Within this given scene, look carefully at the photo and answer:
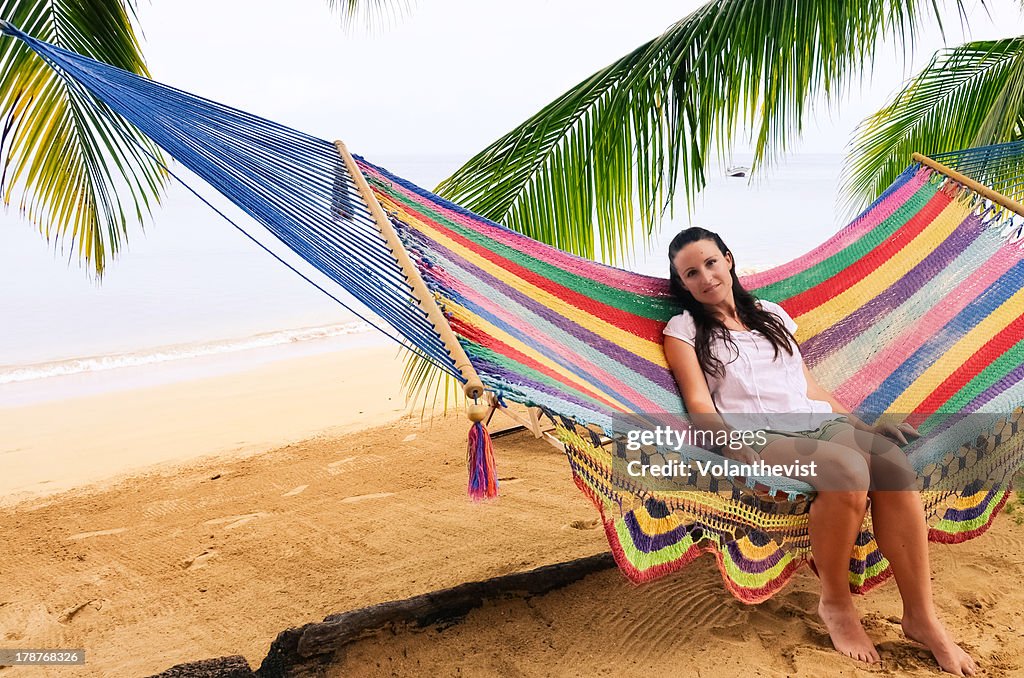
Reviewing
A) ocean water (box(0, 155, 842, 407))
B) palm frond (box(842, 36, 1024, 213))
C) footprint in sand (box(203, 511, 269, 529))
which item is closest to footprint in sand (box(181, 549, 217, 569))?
footprint in sand (box(203, 511, 269, 529))

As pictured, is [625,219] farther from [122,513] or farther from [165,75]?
[165,75]

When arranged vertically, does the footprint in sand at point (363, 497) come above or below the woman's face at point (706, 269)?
below

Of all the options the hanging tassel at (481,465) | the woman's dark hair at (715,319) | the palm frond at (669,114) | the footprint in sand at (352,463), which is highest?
the palm frond at (669,114)

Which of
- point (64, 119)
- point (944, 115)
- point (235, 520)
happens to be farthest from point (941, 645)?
point (64, 119)

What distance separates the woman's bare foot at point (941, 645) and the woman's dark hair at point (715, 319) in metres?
0.57

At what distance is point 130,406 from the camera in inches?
151

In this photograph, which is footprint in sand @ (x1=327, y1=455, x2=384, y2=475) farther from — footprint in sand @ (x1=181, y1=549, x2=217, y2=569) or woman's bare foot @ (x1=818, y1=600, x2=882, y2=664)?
woman's bare foot @ (x1=818, y1=600, x2=882, y2=664)

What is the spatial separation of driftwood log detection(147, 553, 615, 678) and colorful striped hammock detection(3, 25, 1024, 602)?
362 mm

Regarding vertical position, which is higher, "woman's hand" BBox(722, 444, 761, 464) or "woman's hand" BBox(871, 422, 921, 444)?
"woman's hand" BBox(871, 422, 921, 444)

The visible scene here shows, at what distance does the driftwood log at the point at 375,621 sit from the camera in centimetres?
142

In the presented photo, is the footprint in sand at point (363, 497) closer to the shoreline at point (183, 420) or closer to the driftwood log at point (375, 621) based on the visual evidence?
the shoreline at point (183, 420)

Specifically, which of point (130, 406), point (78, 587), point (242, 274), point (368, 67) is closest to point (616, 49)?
point (368, 67)

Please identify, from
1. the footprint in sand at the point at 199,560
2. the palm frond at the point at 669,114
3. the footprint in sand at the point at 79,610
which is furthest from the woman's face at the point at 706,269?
the footprint in sand at the point at 79,610

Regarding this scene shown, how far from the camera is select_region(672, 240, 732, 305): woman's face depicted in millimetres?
1757
